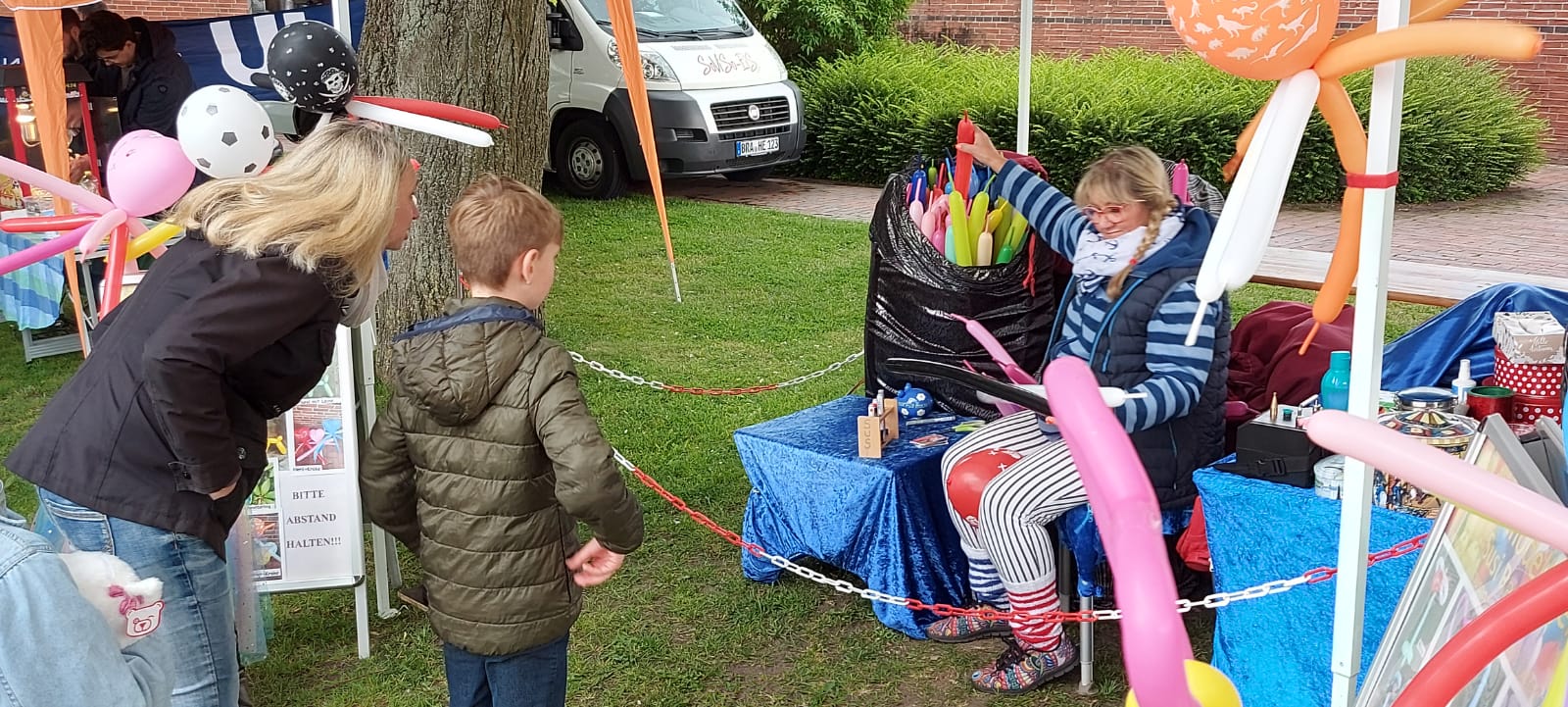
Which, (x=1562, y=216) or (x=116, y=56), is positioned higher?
(x=116, y=56)

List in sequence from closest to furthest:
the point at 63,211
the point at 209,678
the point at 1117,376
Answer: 1. the point at 209,678
2. the point at 1117,376
3. the point at 63,211

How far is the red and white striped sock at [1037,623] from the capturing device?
318 centimetres

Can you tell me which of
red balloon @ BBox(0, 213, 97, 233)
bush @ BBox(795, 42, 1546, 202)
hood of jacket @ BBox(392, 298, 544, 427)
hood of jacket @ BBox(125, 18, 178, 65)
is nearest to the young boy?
hood of jacket @ BBox(392, 298, 544, 427)

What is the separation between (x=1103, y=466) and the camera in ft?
2.09

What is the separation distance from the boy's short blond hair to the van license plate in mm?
8298

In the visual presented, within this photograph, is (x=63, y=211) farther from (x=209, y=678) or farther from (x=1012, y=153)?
(x=1012, y=153)

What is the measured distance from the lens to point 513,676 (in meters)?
2.43

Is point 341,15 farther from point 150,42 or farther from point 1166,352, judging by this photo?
point 150,42

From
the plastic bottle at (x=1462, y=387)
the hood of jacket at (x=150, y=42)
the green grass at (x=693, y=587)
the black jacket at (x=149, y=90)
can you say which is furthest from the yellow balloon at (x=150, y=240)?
the hood of jacket at (x=150, y=42)

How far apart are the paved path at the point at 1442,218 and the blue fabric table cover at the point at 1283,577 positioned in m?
5.16

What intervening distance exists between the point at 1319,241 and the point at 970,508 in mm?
6292

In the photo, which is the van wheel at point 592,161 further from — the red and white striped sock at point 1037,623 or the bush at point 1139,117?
the red and white striped sock at point 1037,623

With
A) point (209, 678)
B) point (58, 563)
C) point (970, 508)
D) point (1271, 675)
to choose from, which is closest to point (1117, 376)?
point (970, 508)

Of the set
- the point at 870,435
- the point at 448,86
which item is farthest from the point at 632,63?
the point at 870,435
